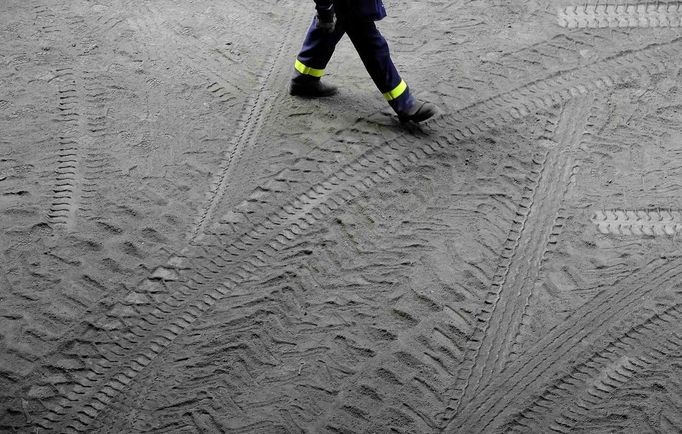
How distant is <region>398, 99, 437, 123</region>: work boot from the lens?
186 inches

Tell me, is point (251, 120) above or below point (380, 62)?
below

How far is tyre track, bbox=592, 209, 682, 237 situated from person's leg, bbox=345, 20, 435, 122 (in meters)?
1.18

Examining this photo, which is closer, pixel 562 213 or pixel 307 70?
pixel 562 213

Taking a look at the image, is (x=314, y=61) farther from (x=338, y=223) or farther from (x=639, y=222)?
(x=639, y=222)

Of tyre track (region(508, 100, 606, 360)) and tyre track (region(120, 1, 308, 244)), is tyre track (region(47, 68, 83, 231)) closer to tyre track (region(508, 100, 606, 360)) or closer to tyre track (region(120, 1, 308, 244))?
tyre track (region(120, 1, 308, 244))

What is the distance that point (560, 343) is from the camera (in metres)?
3.68

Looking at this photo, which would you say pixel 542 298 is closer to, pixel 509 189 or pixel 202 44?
pixel 509 189

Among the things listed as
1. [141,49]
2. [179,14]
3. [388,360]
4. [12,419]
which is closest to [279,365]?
[388,360]

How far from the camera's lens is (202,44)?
5418 mm

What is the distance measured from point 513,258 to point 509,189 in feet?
1.66

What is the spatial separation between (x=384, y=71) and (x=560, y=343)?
1.87 m

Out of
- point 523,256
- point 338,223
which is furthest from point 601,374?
point 338,223

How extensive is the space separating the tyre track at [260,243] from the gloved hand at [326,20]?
0.78m

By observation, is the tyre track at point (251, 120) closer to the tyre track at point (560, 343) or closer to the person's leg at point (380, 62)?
the person's leg at point (380, 62)
